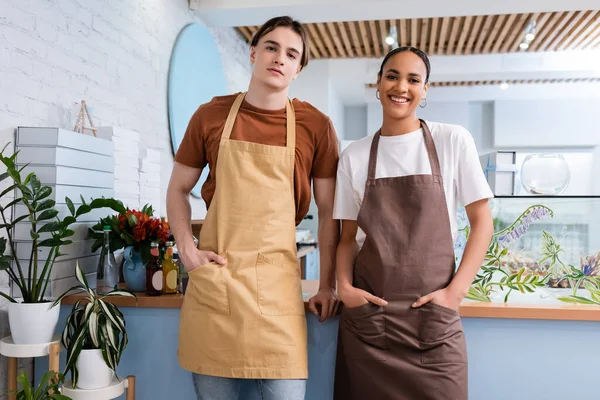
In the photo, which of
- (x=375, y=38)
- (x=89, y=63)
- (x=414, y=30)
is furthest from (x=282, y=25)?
(x=375, y=38)

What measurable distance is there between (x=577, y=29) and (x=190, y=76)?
414 cm

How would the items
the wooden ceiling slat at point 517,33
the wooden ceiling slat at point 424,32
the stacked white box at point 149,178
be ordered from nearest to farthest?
the stacked white box at point 149,178
the wooden ceiling slat at point 517,33
the wooden ceiling slat at point 424,32

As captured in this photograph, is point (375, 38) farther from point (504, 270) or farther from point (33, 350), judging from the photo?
point (33, 350)

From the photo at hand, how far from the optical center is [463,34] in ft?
19.4

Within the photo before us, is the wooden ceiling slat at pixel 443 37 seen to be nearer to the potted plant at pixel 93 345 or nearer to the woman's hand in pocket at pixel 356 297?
the woman's hand in pocket at pixel 356 297

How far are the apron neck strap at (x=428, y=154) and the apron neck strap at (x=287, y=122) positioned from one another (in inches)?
10.0

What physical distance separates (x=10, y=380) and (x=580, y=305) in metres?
2.06

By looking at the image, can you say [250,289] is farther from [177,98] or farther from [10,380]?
[177,98]

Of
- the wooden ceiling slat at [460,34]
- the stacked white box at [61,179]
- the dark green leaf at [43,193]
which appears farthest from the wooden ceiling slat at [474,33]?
the dark green leaf at [43,193]

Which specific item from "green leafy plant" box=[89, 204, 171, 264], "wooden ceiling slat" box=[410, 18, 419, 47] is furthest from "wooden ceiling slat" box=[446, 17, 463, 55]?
"green leafy plant" box=[89, 204, 171, 264]

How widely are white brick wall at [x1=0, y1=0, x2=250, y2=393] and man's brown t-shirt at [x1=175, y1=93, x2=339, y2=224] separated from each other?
847 mm

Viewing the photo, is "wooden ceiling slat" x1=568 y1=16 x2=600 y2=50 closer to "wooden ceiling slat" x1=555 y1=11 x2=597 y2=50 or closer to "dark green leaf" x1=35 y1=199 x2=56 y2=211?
"wooden ceiling slat" x1=555 y1=11 x2=597 y2=50

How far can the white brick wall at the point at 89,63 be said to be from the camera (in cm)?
221

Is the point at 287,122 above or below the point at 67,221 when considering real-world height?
above
